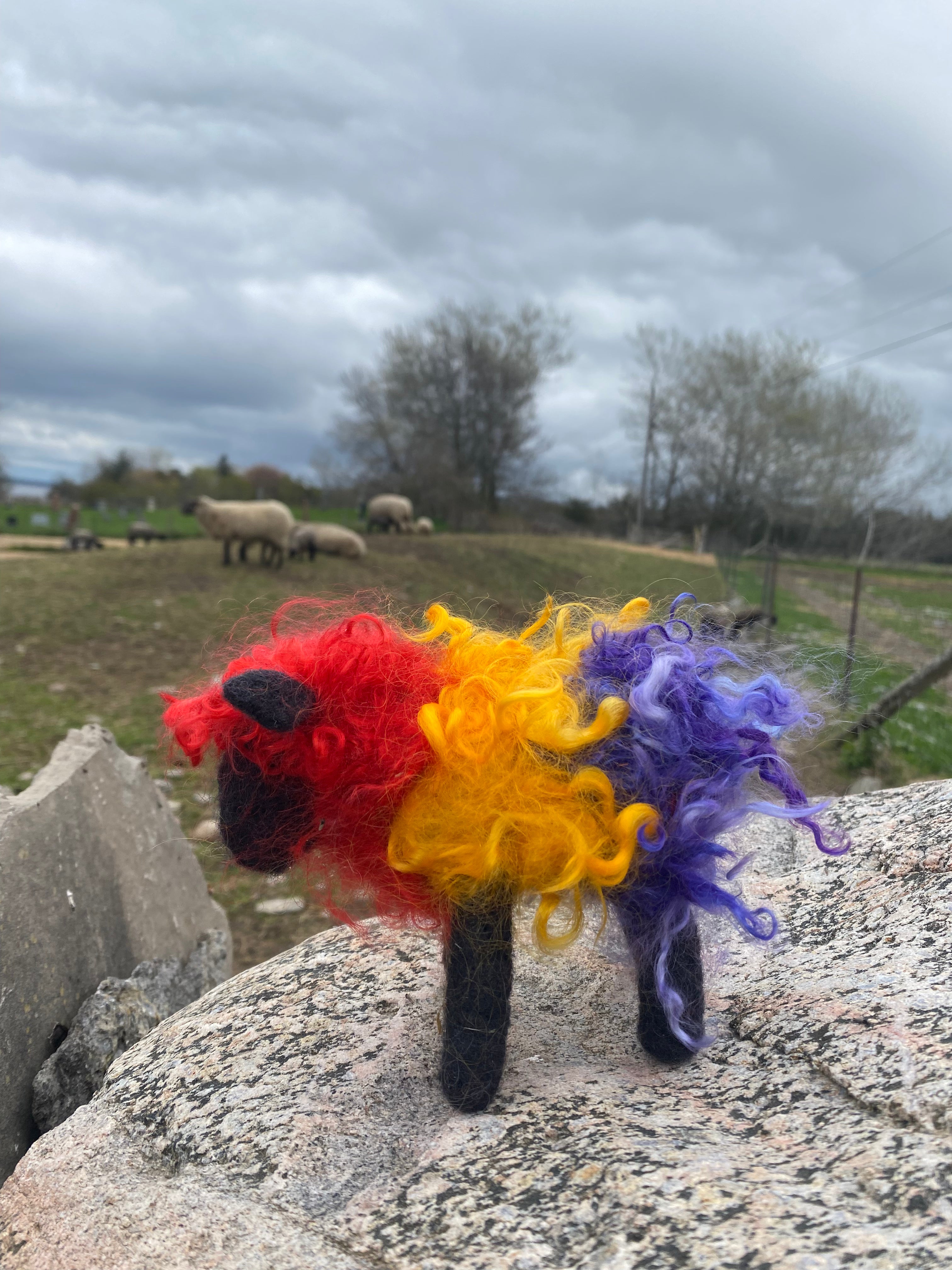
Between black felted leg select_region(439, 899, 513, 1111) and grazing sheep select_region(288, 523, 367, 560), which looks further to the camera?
grazing sheep select_region(288, 523, 367, 560)

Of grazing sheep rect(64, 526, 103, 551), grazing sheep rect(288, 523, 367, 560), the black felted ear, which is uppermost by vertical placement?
grazing sheep rect(288, 523, 367, 560)

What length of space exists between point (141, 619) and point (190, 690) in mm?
8427

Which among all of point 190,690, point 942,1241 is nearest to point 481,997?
point 942,1241

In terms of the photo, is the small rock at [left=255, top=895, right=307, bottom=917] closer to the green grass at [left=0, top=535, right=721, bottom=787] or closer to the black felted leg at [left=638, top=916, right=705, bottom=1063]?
the green grass at [left=0, top=535, right=721, bottom=787]

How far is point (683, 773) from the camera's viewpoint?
5.79 ft

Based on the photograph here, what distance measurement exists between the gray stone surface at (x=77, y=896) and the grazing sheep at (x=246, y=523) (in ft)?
33.0

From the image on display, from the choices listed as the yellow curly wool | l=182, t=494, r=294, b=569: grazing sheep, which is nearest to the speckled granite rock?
the yellow curly wool

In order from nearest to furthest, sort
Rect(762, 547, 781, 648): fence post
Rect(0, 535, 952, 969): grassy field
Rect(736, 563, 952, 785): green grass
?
Rect(736, 563, 952, 785): green grass, Rect(0, 535, 952, 969): grassy field, Rect(762, 547, 781, 648): fence post

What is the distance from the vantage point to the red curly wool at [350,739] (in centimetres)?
180

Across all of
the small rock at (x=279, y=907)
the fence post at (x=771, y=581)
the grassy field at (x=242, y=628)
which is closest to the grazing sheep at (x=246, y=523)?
the grassy field at (x=242, y=628)

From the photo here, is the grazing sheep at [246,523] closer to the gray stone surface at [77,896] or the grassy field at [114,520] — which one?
the gray stone surface at [77,896]

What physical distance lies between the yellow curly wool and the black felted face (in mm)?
237

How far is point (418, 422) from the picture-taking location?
33812 mm

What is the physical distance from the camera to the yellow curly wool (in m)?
1.72
